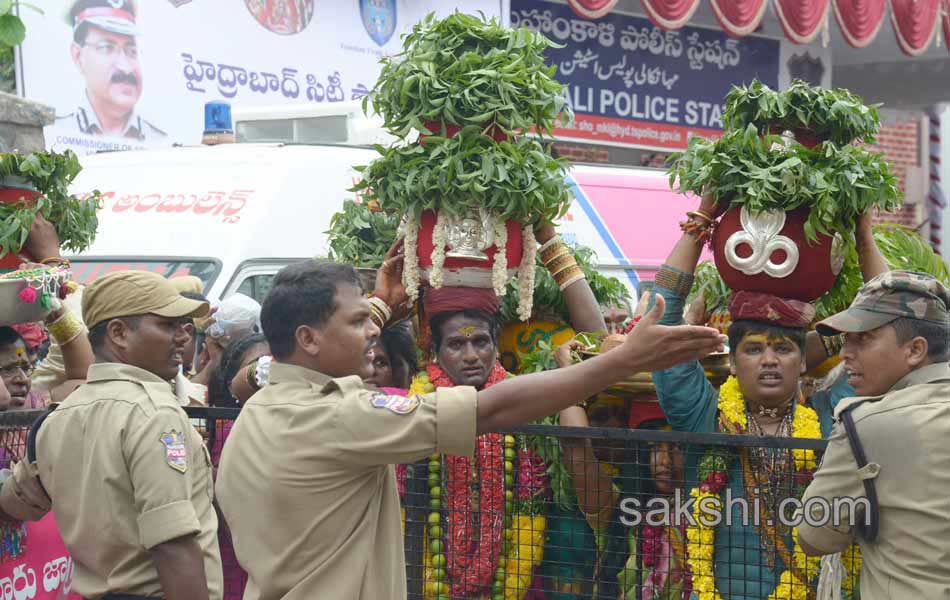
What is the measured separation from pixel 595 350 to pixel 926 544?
170 cm

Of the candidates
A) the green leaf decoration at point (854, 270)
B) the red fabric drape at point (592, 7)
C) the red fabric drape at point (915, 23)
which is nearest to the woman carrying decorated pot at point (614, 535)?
the green leaf decoration at point (854, 270)

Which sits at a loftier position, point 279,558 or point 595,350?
point 595,350

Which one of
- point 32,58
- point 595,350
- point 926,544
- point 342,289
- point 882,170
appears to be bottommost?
point 926,544

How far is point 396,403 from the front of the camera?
3033 millimetres

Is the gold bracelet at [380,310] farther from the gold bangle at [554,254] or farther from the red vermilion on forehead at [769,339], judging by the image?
the red vermilion on forehead at [769,339]

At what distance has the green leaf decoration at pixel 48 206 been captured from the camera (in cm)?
489

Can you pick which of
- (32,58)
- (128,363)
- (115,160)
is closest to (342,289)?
(128,363)

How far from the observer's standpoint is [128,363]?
147 inches

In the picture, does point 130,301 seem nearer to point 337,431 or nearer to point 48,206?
point 337,431

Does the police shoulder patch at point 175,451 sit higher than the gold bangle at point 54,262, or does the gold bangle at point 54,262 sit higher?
the gold bangle at point 54,262

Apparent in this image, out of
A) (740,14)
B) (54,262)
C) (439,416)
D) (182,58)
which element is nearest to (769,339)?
(439,416)

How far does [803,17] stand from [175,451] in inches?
530

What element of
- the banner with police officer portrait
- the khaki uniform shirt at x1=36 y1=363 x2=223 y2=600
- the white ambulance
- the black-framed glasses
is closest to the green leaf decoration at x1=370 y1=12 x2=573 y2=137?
the khaki uniform shirt at x1=36 y1=363 x2=223 y2=600

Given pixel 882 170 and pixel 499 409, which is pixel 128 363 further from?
pixel 882 170
